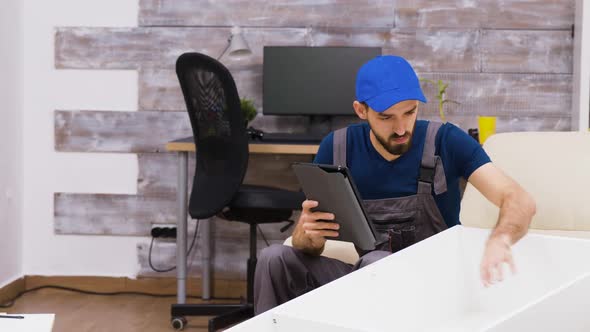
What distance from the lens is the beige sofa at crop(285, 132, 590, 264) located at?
2.47 metres

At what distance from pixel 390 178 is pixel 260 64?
6.42ft

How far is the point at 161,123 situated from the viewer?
14.1 ft

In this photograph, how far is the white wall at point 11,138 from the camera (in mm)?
4094

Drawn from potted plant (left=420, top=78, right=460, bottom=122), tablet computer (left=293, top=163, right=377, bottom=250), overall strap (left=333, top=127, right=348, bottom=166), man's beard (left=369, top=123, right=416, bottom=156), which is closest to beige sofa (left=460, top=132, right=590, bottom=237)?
man's beard (left=369, top=123, right=416, bottom=156)

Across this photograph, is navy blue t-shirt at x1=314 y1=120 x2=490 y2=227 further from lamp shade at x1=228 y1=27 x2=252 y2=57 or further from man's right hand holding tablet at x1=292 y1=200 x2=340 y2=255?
lamp shade at x1=228 y1=27 x2=252 y2=57

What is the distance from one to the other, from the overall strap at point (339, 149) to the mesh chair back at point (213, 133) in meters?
1.01

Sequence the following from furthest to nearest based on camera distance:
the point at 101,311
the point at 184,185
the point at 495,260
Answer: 1. the point at 101,311
2. the point at 184,185
3. the point at 495,260

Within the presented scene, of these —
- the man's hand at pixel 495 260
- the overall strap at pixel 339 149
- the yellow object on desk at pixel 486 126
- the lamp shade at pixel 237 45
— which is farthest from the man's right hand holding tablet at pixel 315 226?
the lamp shade at pixel 237 45

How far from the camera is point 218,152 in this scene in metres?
3.50

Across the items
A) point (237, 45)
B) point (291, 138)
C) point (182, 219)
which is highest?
point (237, 45)

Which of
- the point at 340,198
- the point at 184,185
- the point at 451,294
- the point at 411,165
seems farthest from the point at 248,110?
the point at 451,294

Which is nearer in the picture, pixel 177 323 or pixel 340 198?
pixel 340 198

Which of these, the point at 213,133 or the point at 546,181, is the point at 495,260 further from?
the point at 213,133

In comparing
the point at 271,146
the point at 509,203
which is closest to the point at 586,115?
the point at 271,146
